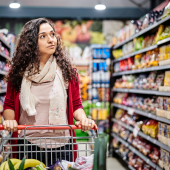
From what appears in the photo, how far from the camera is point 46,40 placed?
1734 mm

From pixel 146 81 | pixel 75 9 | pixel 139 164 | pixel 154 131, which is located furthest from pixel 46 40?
pixel 75 9

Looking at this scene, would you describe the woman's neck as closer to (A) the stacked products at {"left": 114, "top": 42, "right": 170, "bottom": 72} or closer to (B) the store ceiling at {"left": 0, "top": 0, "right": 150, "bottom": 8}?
(A) the stacked products at {"left": 114, "top": 42, "right": 170, "bottom": 72}

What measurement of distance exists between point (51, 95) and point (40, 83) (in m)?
0.13

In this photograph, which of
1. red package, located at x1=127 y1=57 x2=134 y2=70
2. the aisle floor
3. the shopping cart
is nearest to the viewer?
the shopping cart

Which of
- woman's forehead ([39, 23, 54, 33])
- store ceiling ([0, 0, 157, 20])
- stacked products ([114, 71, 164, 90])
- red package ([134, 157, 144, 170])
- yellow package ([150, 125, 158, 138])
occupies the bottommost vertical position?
red package ([134, 157, 144, 170])

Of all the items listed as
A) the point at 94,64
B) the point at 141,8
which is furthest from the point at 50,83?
the point at 141,8

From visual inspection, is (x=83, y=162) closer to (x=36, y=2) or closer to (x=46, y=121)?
(x=46, y=121)

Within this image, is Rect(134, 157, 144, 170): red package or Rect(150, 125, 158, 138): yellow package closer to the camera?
Rect(150, 125, 158, 138): yellow package

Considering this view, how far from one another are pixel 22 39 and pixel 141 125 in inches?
96.3

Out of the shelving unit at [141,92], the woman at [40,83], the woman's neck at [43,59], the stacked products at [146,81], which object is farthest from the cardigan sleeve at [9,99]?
the stacked products at [146,81]

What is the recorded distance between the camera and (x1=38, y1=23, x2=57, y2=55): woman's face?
1.72 m

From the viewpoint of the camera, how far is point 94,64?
19.8ft

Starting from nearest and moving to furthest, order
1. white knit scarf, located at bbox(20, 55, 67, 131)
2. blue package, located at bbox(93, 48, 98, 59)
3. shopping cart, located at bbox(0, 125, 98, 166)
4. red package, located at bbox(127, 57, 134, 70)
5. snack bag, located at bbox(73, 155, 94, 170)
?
snack bag, located at bbox(73, 155, 94, 170) < shopping cart, located at bbox(0, 125, 98, 166) < white knit scarf, located at bbox(20, 55, 67, 131) < red package, located at bbox(127, 57, 134, 70) < blue package, located at bbox(93, 48, 98, 59)

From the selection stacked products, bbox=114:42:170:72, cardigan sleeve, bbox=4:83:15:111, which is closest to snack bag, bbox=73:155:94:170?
cardigan sleeve, bbox=4:83:15:111
